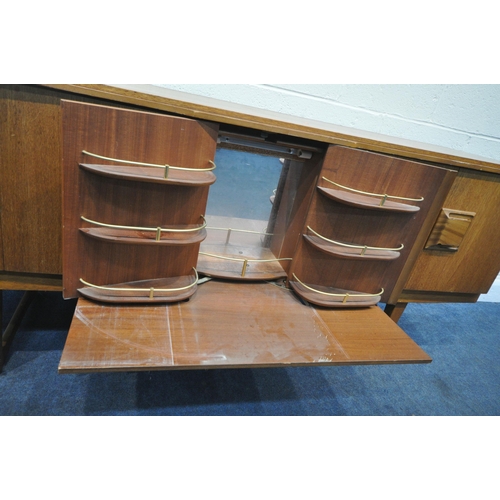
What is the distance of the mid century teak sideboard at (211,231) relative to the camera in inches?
27.4

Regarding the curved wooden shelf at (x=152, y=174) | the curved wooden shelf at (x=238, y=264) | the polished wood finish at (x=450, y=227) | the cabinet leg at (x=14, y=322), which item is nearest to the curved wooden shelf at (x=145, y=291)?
the curved wooden shelf at (x=238, y=264)

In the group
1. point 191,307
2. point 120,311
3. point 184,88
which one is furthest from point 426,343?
point 184,88

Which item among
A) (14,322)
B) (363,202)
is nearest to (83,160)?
(363,202)

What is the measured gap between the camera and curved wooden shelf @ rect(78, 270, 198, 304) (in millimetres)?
813

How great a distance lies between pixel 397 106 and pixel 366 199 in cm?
82

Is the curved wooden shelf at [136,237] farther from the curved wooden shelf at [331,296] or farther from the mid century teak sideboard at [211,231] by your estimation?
the curved wooden shelf at [331,296]

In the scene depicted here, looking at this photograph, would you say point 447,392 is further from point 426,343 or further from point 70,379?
point 70,379

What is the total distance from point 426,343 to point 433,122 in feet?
3.45

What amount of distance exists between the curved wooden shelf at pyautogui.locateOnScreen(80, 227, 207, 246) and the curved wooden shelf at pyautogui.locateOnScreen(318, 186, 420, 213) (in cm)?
36

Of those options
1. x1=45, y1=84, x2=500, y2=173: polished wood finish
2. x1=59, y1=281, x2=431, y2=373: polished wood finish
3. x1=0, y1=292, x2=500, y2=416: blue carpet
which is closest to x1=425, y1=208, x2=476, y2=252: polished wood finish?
x1=45, y1=84, x2=500, y2=173: polished wood finish

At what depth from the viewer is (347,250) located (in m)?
0.97

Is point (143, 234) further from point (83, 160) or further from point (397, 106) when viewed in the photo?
point (397, 106)

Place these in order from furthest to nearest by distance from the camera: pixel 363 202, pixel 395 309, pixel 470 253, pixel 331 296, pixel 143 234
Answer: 1. pixel 395 309
2. pixel 470 253
3. pixel 331 296
4. pixel 363 202
5. pixel 143 234

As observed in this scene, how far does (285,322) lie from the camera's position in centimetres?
92
